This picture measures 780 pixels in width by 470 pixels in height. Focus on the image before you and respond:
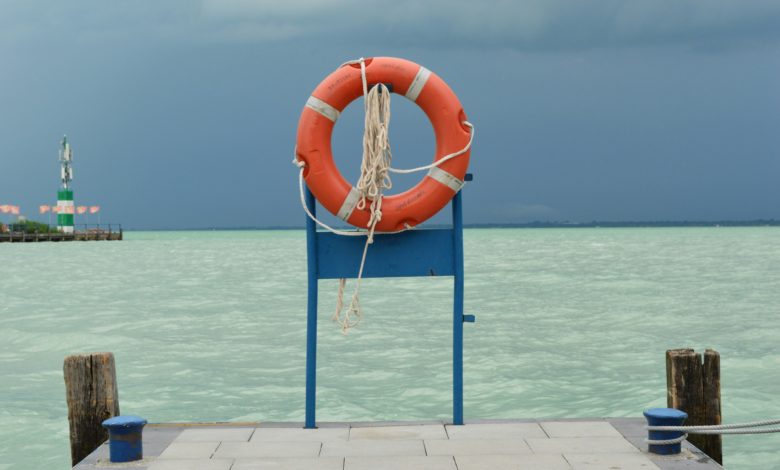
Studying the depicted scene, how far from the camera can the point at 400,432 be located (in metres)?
4.89

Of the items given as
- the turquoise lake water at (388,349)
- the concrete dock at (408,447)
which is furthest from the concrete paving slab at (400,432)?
the turquoise lake water at (388,349)

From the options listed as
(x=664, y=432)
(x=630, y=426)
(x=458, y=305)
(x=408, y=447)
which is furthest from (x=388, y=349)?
(x=664, y=432)

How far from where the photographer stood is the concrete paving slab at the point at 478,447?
4430 millimetres

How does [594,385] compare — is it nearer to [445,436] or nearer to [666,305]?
[445,436]

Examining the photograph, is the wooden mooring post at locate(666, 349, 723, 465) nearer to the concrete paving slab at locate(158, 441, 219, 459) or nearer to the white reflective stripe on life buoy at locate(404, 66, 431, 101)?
the white reflective stripe on life buoy at locate(404, 66, 431, 101)

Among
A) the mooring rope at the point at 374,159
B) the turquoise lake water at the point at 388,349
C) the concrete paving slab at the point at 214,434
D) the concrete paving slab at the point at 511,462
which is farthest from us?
the turquoise lake water at the point at 388,349

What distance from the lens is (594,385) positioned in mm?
10188

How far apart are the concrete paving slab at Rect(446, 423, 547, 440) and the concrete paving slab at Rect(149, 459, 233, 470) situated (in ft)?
4.09

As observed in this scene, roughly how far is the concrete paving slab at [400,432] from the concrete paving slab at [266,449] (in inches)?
11.8

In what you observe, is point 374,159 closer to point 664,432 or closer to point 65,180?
point 664,432

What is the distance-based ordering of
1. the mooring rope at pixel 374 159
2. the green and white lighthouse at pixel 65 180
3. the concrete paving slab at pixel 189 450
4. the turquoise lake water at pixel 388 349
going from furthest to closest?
the green and white lighthouse at pixel 65 180 < the turquoise lake water at pixel 388 349 < the mooring rope at pixel 374 159 < the concrete paving slab at pixel 189 450

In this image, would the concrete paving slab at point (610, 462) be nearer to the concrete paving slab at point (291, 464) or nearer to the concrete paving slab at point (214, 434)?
the concrete paving slab at point (291, 464)

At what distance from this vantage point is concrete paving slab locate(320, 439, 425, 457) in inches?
174

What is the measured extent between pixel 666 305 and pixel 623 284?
19.2ft
